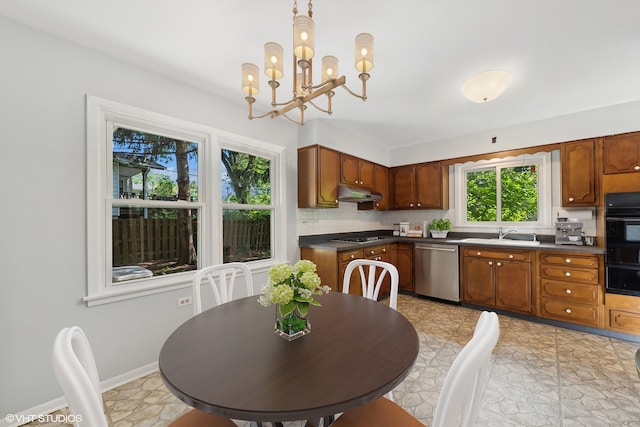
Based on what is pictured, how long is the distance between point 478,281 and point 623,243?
146 cm

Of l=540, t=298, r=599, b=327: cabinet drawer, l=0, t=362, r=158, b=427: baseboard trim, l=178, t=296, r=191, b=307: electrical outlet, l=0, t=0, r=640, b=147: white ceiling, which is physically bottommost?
l=0, t=362, r=158, b=427: baseboard trim

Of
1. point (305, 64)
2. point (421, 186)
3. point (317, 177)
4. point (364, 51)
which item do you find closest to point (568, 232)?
point (421, 186)

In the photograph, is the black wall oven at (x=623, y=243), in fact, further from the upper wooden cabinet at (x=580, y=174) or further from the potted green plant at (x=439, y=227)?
the potted green plant at (x=439, y=227)

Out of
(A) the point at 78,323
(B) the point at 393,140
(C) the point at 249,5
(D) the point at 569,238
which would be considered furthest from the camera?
(B) the point at 393,140

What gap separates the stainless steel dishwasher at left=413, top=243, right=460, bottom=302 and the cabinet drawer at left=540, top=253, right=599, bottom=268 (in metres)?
1.00

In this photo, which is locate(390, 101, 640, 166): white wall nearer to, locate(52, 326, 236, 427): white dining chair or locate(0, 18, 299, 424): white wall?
locate(0, 18, 299, 424): white wall

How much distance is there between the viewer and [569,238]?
3326 millimetres

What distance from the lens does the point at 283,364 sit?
3.24 feet

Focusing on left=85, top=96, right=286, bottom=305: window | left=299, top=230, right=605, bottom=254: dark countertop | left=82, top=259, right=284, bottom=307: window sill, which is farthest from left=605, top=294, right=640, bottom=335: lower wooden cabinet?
left=82, top=259, right=284, bottom=307: window sill

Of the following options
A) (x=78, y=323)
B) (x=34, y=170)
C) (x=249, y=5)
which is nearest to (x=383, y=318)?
(x=249, y=5)

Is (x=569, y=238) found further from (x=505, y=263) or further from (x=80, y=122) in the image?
(x=80, y=122)

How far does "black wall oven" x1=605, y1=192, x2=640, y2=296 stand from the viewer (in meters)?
2.69

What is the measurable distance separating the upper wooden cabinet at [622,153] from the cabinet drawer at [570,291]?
137cm

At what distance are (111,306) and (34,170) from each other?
1110 millimetres
